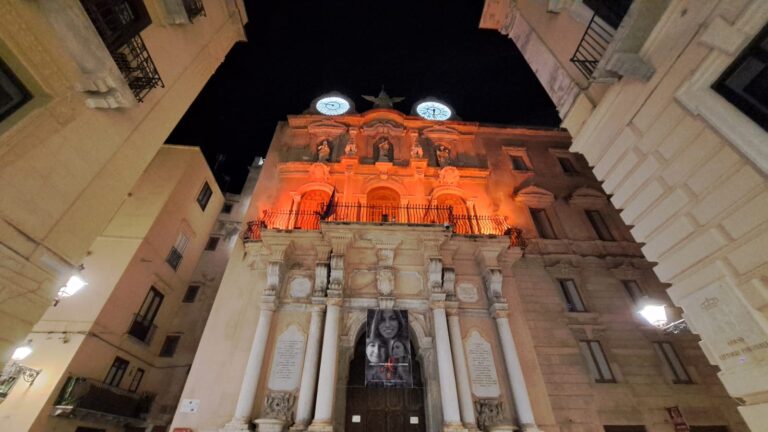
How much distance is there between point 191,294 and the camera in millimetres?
18328

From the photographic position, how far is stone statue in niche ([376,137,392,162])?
15.2 metres

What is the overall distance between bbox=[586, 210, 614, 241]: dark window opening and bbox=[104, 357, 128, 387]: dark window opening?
22.0 metres

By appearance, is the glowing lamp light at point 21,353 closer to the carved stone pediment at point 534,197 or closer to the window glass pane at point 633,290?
the carved stone pediment at point 534,197

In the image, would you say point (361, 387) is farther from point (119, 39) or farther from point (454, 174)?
point (119, 39)

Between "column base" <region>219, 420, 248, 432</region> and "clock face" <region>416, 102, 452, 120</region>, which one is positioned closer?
"column base" <region>219, 420, 248, 432</region>

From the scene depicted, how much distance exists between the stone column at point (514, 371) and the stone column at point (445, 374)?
1845mm

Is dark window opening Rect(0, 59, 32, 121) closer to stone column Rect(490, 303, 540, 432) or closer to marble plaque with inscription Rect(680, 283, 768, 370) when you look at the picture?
marble plaque with inscription Rect(680, 283, 768, 370)

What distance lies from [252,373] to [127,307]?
9080mm

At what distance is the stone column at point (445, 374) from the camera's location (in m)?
8.64

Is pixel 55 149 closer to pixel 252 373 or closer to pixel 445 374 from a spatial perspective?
pixel 252 373

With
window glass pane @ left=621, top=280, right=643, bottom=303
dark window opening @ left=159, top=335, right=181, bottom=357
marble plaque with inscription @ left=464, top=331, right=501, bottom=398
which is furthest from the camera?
dark window opening @ left=159, top=335, right=181, bottom=357

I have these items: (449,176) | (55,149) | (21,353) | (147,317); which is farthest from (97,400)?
(449,176)

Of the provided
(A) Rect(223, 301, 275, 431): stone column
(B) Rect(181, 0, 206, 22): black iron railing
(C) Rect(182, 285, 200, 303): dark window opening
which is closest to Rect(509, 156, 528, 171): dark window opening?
(A) Rect(223, 301, 275, 431): stone column

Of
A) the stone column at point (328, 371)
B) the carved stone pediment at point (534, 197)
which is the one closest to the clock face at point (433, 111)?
the carved stone pediment at point (534, 197)
